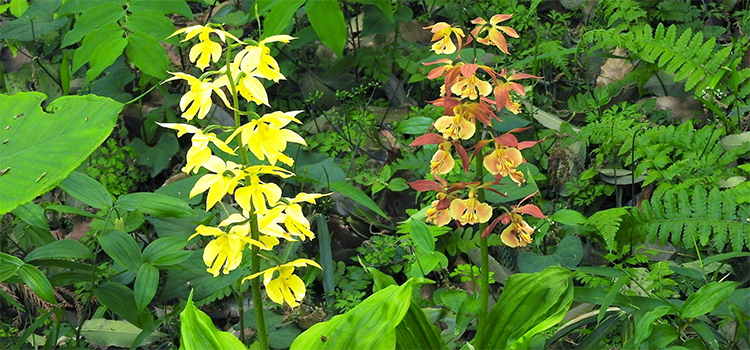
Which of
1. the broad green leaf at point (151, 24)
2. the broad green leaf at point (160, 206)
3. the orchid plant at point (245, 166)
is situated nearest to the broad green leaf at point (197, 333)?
the orchid plant at point (245, 166)

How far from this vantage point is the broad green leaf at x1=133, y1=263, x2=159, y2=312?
1.80 meters

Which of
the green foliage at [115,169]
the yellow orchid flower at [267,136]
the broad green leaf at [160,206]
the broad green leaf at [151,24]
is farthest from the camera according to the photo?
the green foliage at [115,169]

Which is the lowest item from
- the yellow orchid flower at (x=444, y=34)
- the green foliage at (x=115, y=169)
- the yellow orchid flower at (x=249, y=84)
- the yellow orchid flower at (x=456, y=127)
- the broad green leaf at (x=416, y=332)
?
the green foliage at (x=115, y=169)

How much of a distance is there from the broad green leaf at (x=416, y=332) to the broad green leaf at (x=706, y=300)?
23.3 inches

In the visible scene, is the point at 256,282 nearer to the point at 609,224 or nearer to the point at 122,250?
the point at 122,250

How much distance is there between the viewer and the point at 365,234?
2.65 meters

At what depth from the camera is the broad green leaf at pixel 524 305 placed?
1.71 metres

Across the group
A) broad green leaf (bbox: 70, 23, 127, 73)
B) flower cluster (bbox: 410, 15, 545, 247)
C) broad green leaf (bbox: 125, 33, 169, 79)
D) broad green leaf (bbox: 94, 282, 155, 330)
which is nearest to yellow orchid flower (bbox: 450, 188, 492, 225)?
flower cluster (bbox: 410, 15, 545, 247)

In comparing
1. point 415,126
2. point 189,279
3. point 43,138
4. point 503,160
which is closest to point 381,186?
point 415,126

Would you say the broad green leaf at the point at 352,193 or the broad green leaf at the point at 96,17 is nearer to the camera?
the broad green leaf at the point at 352,193

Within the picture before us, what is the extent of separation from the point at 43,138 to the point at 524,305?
1.21m

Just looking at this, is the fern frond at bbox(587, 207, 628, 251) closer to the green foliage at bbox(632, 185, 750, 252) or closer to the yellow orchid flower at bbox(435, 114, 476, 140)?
the green foliage at bbox(632, 185, 750, 252)

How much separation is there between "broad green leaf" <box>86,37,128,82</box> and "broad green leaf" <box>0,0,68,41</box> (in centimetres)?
82

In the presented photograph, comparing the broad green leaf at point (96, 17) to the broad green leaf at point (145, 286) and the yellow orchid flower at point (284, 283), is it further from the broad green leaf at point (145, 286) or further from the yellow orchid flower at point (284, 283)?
the yellow orchid flower at point (284, 283)
